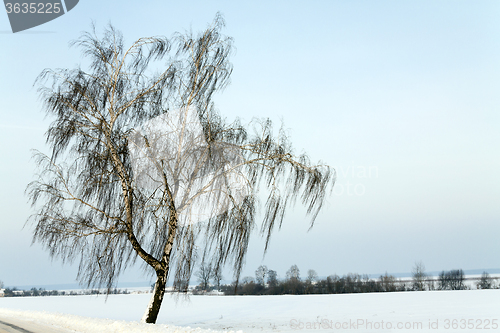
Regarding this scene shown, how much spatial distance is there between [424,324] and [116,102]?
1389 cm

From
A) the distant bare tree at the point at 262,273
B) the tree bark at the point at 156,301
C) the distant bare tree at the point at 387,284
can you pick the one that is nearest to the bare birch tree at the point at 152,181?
the tree bark at the point at 156,301

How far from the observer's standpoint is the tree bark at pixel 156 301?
9339mm

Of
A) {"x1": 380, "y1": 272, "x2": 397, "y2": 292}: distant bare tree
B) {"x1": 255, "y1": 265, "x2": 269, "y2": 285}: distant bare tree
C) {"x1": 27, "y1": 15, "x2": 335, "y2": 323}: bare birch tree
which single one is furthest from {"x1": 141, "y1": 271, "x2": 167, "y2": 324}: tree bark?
{"x1": 380, "y1": 272, "x2": 397, "y2": 292}: distant bare tree

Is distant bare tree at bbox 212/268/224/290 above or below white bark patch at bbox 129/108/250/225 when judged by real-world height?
below

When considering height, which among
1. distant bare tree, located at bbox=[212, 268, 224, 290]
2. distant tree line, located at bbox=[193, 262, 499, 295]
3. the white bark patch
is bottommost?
distant tree line, located at bbox=[193, 262, 499, 295]

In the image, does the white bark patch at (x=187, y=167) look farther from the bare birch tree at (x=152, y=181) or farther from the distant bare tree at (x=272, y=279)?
the distant bare tree at (x=272, y=279)

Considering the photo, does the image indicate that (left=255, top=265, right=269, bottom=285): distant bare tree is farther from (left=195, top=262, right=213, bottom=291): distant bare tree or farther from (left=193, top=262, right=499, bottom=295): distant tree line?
(left=195, top=262, right=213, bottom=291): distant bare tree

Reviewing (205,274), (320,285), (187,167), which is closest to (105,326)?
(205,274)

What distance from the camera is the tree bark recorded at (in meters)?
9.34

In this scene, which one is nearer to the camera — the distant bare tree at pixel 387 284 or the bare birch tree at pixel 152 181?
the bare birch tree at pixel 152 181

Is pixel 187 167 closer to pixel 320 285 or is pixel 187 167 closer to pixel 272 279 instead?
pixel 272 279

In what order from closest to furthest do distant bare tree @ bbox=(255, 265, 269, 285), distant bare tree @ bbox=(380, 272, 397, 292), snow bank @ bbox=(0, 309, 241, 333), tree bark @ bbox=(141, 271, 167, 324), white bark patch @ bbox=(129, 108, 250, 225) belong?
snow bank @ bbox=(0, 309, 241, 333) < white bark patch @ bbox=(129, 108, 250, 225) < tree bark @ bbox=(141, 271, 167, 324) < distant bare tree @ bbox=(255, 265, 269, 285) < distant bare tree @ bbox=(380, 272, 397, 292)

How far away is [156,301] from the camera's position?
9.49 metres

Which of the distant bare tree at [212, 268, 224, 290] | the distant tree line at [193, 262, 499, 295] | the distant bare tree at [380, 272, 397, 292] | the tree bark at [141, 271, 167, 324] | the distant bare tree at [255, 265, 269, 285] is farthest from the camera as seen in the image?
the distant bare tree at [380, 272, 397, 292]
